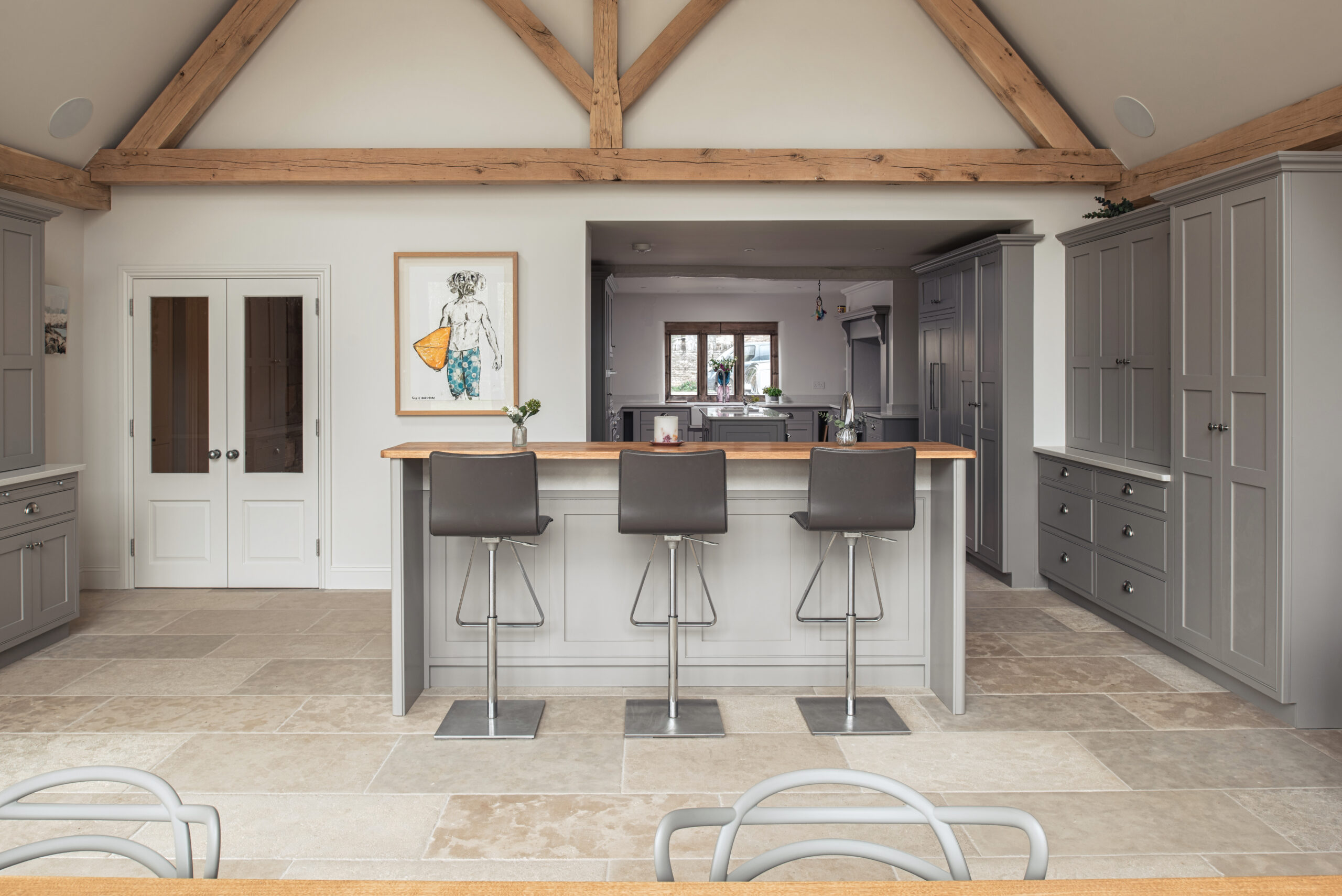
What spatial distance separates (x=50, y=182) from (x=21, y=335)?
1.25 m

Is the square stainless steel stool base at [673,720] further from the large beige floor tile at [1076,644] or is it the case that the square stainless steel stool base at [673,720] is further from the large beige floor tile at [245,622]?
the large beige floor tile at [245,622]

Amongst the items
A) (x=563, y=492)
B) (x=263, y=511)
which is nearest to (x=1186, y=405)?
(x=563, y=492)

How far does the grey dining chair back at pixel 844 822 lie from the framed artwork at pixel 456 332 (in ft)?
14.6

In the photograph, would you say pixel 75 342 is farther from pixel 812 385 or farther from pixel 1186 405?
pixel 812 385

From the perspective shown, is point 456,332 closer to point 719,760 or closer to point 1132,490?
point 719,760

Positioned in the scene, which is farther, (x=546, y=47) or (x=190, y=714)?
(x=546, y=47)

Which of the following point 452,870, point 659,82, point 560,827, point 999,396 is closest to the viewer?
point 452,870

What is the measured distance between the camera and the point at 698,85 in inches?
210

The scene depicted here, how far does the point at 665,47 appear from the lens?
5191 mm

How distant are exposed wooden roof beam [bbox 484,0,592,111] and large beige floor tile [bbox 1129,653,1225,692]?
4.27 m

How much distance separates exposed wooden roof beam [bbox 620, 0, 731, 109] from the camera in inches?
203

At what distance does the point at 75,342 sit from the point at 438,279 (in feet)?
7.59

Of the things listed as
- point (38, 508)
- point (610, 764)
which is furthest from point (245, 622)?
point (610, 764)

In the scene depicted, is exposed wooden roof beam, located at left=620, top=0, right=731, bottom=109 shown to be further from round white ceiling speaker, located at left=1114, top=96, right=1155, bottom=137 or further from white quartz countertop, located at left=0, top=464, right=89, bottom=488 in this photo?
white quartz countertop, located at left=0, top=464, right=89, bottom=488
